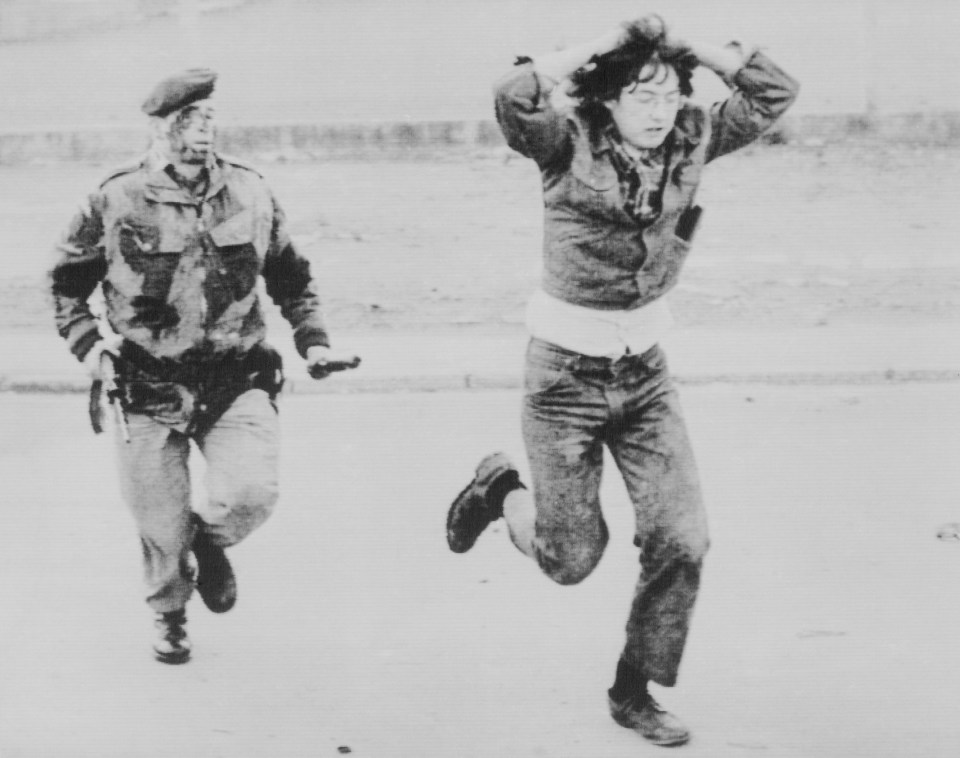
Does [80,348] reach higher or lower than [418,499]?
higher

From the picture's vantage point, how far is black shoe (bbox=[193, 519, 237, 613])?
5.38 m

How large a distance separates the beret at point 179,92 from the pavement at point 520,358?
428cm

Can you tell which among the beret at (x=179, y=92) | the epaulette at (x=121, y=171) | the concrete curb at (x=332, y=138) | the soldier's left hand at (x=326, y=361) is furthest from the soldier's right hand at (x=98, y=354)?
the concrete curb at (x=332, y=138)

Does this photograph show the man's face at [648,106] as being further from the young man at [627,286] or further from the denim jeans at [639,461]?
the denim jeans at [639,461]

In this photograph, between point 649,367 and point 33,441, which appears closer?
point 649,367

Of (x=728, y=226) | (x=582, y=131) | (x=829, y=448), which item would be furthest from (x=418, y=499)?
(x=728, y=226)

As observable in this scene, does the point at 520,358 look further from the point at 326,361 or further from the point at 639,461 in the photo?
the point at 639,461

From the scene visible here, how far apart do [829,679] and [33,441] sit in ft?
15.0

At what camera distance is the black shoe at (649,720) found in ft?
15.3

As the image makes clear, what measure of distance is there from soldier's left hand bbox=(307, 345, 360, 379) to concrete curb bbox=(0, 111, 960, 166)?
33.5ft

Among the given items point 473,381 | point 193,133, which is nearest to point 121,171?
point 193,133

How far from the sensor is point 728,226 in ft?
41.2

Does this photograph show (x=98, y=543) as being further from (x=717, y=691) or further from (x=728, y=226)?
(x=728, y=226)

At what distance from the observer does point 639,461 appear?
4648 mm
